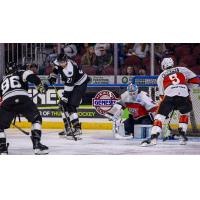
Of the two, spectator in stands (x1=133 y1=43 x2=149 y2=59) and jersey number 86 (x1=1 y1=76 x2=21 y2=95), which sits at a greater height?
spectator in stands (x1=133 y1=43 x2=149 y2=59)

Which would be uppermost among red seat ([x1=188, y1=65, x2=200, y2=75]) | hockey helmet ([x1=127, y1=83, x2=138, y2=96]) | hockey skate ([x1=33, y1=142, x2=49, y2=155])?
red seat ([x1=188, y1=65, x2=200, y2=75])

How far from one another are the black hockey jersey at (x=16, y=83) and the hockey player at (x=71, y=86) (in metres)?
0.30

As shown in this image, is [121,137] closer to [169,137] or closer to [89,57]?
[169,137]

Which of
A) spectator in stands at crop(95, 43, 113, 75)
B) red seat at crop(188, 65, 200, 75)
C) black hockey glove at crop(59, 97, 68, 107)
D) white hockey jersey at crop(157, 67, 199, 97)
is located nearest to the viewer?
white hockey jersey at crop(157, 67, 199, 97)

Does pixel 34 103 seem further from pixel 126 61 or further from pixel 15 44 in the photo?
pixel 126 61

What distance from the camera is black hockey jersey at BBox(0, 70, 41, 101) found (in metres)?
6.20

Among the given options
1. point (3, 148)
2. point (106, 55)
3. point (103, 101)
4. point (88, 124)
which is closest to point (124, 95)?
point (103, 101)

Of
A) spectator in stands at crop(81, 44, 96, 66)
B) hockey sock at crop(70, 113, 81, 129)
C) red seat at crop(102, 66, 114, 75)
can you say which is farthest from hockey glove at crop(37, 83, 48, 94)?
red seat at crop(102, 66, 114, 75)

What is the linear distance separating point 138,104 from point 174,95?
431 millimetres

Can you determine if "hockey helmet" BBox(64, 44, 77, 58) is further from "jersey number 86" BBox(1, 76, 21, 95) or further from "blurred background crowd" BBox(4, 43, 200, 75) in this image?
"jersey number 86" BBox(1, 76, 21, 95)

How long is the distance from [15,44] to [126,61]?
2175mm

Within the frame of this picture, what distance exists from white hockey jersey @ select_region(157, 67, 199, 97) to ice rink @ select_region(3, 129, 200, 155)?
44cm

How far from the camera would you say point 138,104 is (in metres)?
6.57

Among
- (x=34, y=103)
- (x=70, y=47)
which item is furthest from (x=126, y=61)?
(x=34, y=103)
